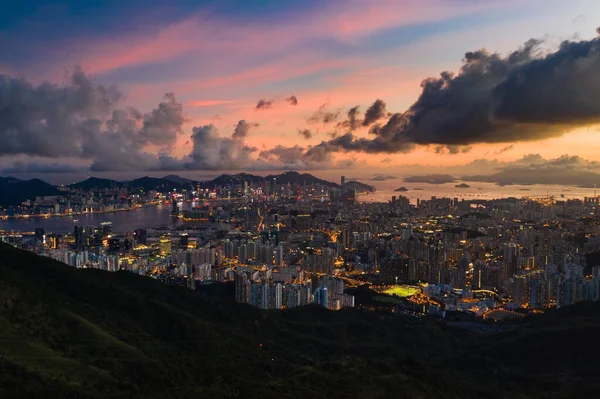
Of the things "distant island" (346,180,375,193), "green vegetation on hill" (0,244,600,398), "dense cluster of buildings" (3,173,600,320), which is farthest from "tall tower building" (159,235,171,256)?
"distant island" (346,180,375,193)

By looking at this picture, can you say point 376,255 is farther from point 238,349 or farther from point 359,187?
point 359,187

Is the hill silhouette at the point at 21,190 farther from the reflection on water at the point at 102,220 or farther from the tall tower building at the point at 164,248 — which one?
the tall tower building at the point at 164,248

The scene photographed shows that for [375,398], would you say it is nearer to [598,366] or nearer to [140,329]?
[140,329]

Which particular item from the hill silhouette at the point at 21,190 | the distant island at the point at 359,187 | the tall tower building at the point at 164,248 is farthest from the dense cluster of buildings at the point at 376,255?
the distant island at the point at 359,187

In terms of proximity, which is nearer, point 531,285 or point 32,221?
point 531,285

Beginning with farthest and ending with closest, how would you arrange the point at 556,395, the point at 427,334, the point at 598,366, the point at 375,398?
the point at 427,334 < the point at 598,366 < the point at 556,395 < the point at 375,398

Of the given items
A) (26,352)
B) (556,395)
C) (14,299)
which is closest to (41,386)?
(26,352)

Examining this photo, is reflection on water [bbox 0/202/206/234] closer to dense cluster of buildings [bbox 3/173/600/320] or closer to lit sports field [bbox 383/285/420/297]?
dense cluster of buildings [bbox 3/173/600/320]
